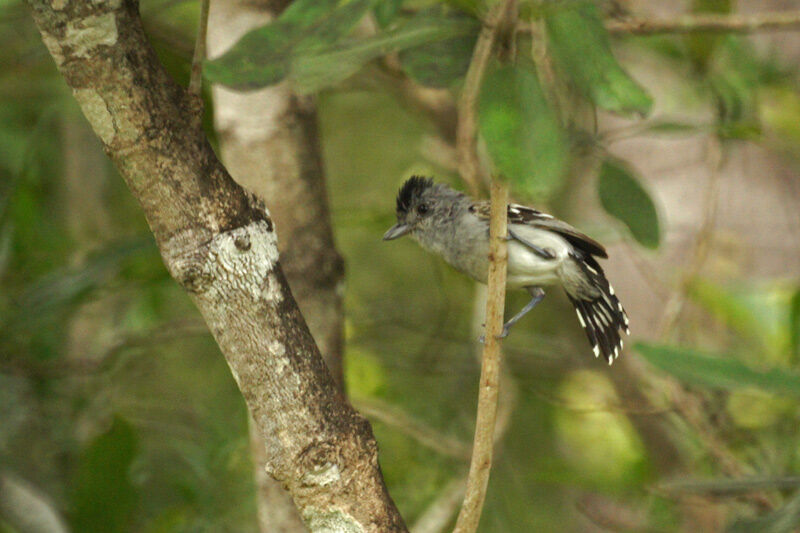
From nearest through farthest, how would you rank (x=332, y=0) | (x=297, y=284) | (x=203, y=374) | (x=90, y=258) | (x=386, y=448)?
(x=332, y=0) < (x=297, y=284) < (x=90, y=258) < (x=386, y=448) < (x=203, y=374)

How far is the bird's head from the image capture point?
8.48 feet

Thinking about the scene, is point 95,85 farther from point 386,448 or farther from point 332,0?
point 386,448

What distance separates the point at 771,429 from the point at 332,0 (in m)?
2.58

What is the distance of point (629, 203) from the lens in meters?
2.07

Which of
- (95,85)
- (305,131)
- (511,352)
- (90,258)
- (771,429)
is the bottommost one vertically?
(771,429)

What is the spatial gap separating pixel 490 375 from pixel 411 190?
1268 millimetres

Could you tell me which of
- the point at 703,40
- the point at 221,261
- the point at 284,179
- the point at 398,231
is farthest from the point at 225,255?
the point at 703,40

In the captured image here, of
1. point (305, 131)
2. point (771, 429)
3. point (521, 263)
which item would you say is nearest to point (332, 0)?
point (305, 131)

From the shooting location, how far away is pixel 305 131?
2354 millimetres

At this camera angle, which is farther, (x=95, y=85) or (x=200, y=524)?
(x=200, y=524)

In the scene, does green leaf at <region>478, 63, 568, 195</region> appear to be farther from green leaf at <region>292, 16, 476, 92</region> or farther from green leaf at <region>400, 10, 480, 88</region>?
green leaf at <region>400, 10, 480, 88</region>

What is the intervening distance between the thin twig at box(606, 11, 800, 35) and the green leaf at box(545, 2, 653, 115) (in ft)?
3.05

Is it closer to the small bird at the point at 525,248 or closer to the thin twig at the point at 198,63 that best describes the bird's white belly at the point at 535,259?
the small bird at the point at 525,248

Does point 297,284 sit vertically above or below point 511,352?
above
